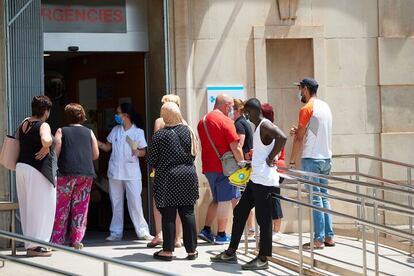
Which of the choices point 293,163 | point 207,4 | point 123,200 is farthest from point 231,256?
point 207,4

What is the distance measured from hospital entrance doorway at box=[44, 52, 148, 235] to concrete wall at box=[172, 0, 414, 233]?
147 cm

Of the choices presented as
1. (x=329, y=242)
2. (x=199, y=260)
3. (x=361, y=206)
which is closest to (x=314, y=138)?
(x=329, y=242)

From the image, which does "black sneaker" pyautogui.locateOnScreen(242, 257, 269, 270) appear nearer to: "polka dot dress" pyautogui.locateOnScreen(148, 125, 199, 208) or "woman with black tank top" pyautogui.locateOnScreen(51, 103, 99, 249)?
"polka dot dress" pyautogui.locateOnScreen(148, 125, 199, 208)

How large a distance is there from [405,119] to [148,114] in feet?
11.4

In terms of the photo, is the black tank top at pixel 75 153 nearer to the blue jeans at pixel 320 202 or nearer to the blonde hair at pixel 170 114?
the blonde hair at pixel 170 114

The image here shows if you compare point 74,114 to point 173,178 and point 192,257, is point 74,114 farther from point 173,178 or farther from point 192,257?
point 192,257

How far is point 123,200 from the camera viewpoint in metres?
11.0

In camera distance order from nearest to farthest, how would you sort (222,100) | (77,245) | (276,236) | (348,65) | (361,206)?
(361,206) → (77,245) → (222,100) → (276,236) → (348,65)

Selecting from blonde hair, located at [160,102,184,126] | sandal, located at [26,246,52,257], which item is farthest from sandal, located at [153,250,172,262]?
blonde hair, located at [160,102,184,126]

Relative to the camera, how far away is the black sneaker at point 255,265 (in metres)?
9.01

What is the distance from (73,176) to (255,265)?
2322 millimetres

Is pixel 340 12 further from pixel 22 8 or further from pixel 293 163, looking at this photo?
pixel 22 8

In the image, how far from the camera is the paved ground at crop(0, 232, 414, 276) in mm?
8805

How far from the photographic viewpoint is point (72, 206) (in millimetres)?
10047
